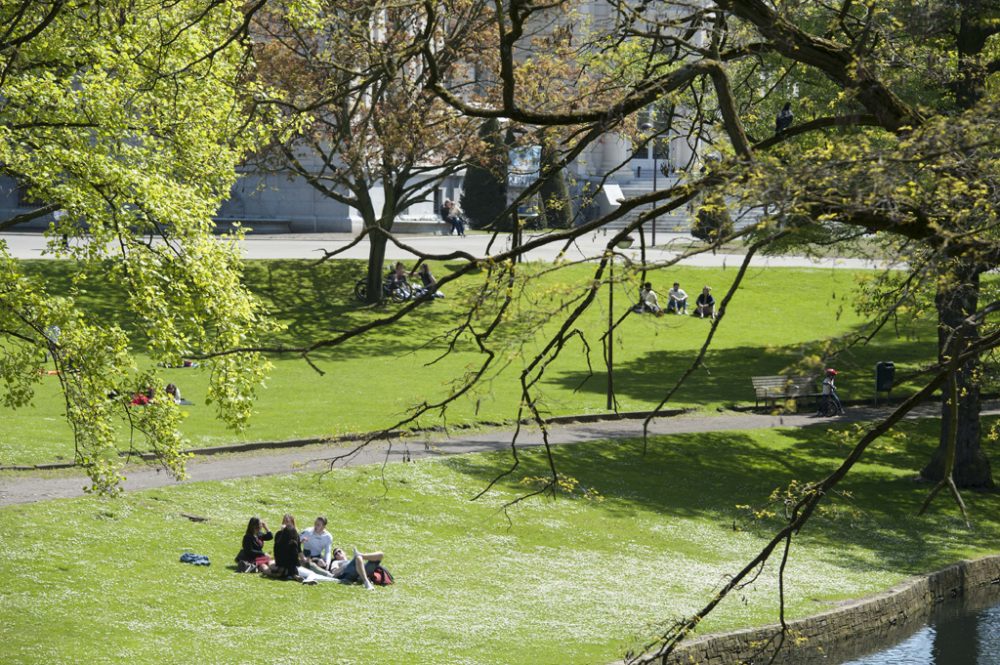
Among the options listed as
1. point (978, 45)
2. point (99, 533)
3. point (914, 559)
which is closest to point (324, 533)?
point (99, 533)

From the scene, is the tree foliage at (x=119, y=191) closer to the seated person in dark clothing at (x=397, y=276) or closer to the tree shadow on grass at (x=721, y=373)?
the tree shadow on grass at (x=721, y=373)

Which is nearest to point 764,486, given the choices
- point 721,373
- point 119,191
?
point 721,373

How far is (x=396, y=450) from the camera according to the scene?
2542 centimetres

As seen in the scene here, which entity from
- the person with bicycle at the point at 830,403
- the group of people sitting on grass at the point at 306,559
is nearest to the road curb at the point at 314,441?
the group of people sitting on grass at the point at 306,559

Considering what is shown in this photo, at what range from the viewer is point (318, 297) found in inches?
1682

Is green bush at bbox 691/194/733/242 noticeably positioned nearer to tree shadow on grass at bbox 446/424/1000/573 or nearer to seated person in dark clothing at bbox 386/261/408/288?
tree shadow on grass at bbox 446/424/1000/573

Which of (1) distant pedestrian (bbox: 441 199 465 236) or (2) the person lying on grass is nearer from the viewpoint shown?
(2) the person lying on grass

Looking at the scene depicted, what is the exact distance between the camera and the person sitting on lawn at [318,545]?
1906 cm

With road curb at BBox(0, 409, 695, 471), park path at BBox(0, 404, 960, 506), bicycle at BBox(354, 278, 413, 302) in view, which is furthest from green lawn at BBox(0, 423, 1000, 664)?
bicycle at BBox(354, 278, 413, 302)

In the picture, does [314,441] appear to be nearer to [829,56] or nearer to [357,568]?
[357,568]

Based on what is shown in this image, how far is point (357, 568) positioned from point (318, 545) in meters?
0.73

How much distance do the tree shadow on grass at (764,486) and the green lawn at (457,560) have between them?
0.21ft

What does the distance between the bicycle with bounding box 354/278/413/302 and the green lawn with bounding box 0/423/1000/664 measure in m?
14.9

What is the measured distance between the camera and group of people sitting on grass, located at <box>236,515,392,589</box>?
60.6 feet
